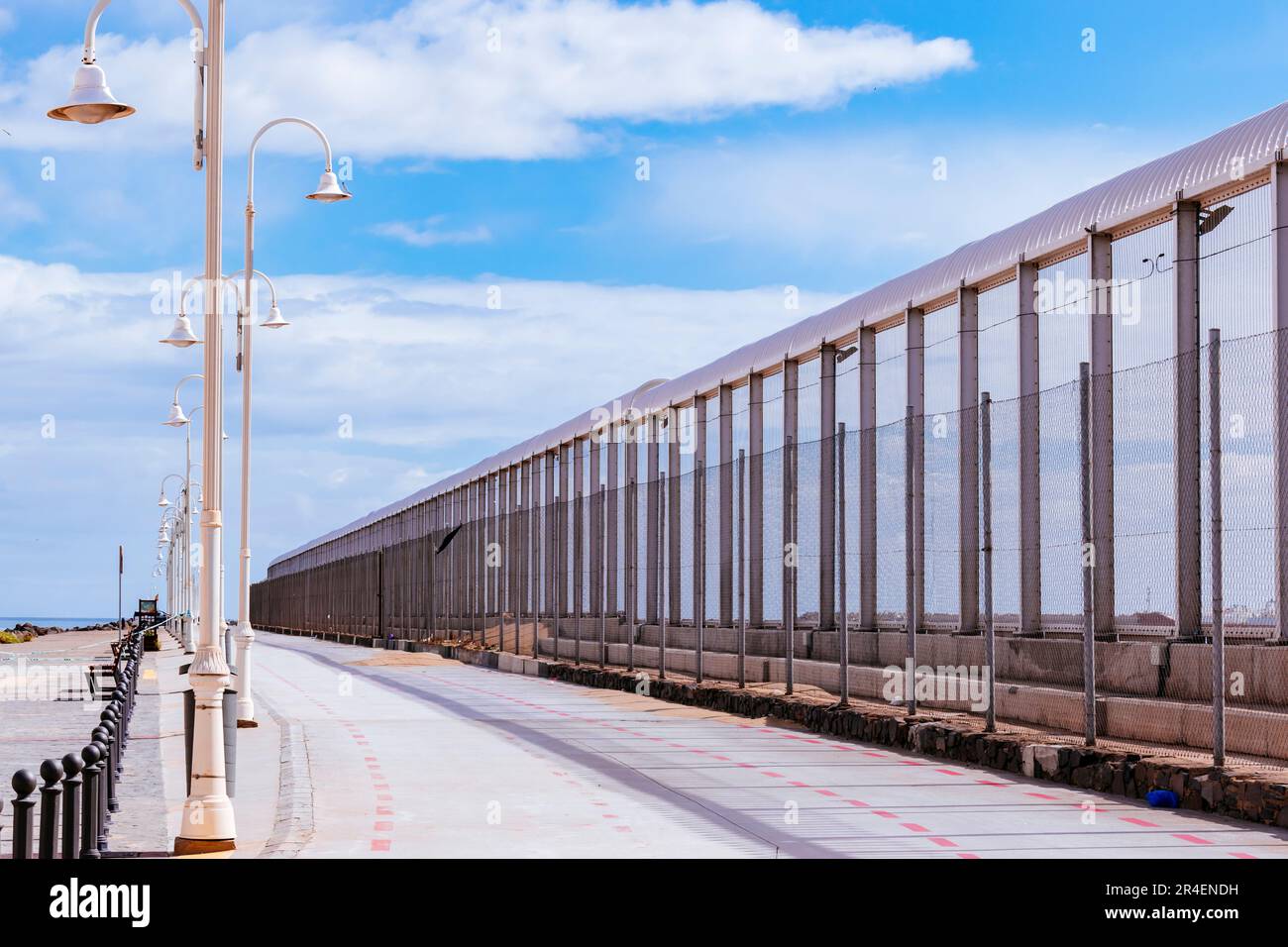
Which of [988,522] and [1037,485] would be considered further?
[1037,485]

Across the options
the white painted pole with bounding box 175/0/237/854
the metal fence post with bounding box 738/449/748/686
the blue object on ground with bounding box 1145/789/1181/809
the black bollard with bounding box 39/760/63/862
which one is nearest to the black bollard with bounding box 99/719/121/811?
the white painted pole with bounding box 175/0/237/854

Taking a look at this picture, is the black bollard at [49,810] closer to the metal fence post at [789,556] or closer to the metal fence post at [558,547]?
the metal fence post at [789,556]

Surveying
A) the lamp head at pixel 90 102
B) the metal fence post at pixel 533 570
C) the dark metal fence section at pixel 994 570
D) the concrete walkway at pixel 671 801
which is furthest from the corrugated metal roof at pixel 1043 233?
the lamp head at pixel 90 102

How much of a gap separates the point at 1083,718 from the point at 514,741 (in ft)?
23.7

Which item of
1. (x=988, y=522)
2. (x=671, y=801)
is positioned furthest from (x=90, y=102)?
(x=988, y=522)

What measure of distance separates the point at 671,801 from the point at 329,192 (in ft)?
35.6

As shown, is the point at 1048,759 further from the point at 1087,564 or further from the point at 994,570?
the point at 994,570

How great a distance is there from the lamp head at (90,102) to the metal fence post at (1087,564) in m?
8.65

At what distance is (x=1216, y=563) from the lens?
13305mm

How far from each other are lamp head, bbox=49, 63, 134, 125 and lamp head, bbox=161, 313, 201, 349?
15602 millimetres
